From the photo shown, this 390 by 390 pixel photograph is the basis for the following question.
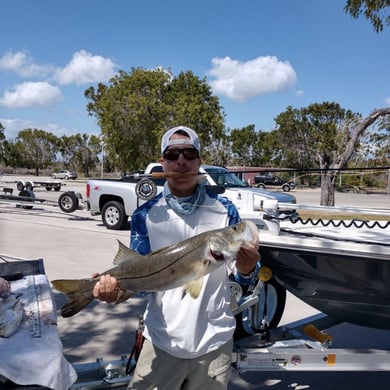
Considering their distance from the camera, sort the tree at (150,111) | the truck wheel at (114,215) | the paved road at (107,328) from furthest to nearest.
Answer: the tree at (150,111) → the truck wheel at (114,215) → the paved road at (107,328)

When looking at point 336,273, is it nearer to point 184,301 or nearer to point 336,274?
point 336,274

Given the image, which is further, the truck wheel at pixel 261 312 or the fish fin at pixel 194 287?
the truck wheel at pixel 261 312

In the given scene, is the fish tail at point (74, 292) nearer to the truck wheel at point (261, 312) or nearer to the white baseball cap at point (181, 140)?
the white baseball cap at point (181, 140)

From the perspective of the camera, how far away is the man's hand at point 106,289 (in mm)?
1710

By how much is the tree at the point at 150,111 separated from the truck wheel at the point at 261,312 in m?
28.0

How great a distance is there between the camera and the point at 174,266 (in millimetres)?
1670

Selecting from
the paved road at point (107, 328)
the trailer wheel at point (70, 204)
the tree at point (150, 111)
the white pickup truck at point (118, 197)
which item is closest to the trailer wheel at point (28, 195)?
the trailer wheel at point (70, 204)

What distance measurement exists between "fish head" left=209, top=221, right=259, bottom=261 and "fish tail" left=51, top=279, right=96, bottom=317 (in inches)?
22.5

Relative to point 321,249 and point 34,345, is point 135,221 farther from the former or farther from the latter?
point 321,249

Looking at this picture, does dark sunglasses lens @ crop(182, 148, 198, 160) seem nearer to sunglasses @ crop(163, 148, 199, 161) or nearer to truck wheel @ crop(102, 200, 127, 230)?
sunglasses @ crop(163, 148, 199, 161)

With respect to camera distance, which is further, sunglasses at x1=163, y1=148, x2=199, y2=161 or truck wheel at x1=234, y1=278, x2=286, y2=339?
truck wheel at x1=234, y1=278, x2=286, y2=339

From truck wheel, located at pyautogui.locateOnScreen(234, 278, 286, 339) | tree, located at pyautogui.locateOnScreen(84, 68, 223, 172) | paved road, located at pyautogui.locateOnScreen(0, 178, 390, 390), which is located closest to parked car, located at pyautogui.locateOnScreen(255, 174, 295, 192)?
truck wheel, located at pyautogui.locateOnScreen(234, 278, 286, 339)

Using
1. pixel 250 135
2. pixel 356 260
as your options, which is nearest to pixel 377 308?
pixel 356 260

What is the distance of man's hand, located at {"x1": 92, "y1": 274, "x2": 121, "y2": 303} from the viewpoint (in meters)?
1.71
